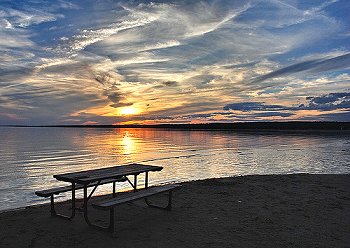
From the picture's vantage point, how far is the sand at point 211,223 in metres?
5.90

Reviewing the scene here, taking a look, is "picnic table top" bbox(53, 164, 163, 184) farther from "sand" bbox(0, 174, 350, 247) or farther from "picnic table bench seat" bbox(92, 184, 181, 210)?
"sand" bbox(0, 174, 350, 247)

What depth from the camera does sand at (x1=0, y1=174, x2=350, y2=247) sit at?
5.90 metres

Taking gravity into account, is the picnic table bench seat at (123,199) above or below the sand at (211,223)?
above

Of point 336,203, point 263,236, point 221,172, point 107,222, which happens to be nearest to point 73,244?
point 107,222

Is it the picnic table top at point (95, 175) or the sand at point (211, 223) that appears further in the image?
the picnic table top at point (95, 175)

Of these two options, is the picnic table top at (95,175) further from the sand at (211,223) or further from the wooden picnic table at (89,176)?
the sand at (211,223)

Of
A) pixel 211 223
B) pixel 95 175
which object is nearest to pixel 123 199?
pixel 95 175

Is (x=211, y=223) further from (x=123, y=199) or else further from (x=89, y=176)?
(x=89, y=176)

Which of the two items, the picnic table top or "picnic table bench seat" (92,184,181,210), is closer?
"picnic table bench seat" (92,184,181,210)

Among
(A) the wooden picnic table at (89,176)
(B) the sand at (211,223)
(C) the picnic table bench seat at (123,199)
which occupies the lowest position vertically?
(B) the sand at (211,223)

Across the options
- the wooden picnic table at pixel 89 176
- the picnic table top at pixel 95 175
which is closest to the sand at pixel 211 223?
the wooden picnic table at pixel 89 176

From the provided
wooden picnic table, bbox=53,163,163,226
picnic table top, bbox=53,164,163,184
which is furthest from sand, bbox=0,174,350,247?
picnic table top, bbox=53,164,163,184

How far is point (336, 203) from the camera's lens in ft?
Result: 28.4

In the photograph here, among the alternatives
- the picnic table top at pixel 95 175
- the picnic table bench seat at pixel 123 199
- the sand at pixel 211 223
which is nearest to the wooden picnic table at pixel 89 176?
the picnic table top at pixel 95 175
